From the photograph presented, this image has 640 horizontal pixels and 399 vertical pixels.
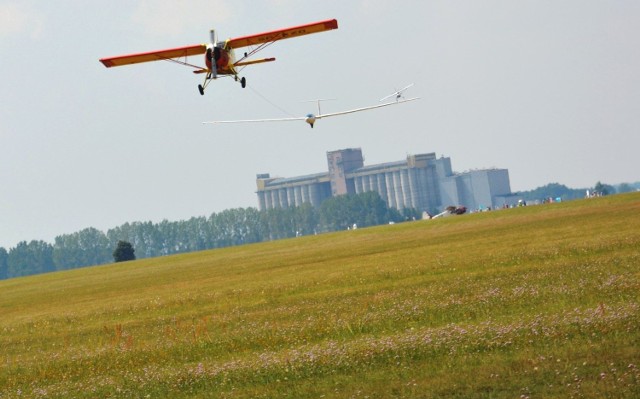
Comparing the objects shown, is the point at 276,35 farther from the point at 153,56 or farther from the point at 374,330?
the point at 374,330

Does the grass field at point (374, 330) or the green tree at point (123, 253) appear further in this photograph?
the green tree at point (123, 253)

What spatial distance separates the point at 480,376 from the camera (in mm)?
21219

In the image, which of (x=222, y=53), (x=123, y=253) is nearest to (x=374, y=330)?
(x=222, y=53)

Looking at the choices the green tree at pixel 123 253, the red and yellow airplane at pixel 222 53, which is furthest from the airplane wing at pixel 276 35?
the green tree at pixel 123 253

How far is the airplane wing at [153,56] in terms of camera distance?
165 feet

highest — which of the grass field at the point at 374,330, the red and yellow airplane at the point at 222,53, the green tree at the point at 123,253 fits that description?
the red and yellow airplane at the point at 222,53

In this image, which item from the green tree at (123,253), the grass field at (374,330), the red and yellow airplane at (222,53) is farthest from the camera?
the green tree at (123,253)

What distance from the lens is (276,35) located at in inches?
1938

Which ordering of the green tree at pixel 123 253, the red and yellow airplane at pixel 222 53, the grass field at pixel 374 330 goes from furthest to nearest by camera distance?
the green tree at pixel 123 253
the red and yellow airplane at pixel 222 53
the grass field at pixel 374 330

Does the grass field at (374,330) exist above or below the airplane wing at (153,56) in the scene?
below

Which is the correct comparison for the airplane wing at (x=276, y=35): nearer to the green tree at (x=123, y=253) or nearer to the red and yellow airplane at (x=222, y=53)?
the red and yellow airplane at (x=222, y=53)

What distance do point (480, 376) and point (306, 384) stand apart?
363cm

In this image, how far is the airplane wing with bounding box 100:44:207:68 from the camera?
50.3 meters

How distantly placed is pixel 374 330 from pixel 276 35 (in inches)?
895
